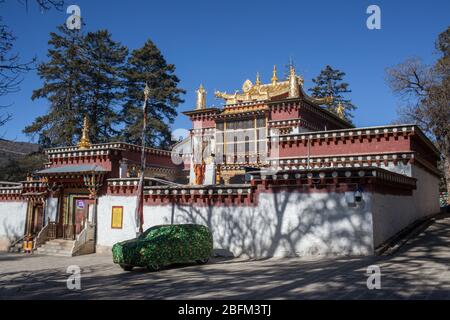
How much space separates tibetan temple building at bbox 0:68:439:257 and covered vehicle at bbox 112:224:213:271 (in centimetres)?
252

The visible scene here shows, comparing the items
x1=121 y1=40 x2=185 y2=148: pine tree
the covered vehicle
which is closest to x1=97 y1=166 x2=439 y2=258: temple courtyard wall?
the covered vehicle

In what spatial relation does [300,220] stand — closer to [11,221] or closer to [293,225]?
[293,225]

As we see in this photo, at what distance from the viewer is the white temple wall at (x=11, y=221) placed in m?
26.3

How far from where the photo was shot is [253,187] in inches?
683

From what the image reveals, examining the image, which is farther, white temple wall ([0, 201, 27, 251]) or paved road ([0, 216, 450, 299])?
white temple wall ([0, 201, 27, 251])

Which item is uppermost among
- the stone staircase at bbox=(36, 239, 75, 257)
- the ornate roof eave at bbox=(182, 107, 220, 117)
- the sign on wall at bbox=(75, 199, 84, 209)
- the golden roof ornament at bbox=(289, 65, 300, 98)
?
the golden roof ornament at bbox=(289, 65, 300, 98)

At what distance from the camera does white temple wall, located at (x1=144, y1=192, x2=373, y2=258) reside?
14.9m

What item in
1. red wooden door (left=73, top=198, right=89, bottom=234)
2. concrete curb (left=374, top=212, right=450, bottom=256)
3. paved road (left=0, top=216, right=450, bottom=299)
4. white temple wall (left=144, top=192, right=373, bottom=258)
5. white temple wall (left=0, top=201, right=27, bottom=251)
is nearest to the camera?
paved road (left=0, top=216, right=450, bottom=299)

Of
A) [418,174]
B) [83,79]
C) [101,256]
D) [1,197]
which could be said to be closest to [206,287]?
[101,256]

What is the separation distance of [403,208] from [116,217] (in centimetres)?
1445

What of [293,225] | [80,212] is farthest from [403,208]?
[80,212]

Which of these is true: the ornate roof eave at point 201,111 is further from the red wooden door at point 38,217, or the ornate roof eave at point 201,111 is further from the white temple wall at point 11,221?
the white temple wall at point 11,221

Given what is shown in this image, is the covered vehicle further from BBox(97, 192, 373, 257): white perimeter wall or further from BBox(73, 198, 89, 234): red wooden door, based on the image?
BBox(73, 198, 89, 234): red wooden door

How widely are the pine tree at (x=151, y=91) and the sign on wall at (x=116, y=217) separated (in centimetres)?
2383
